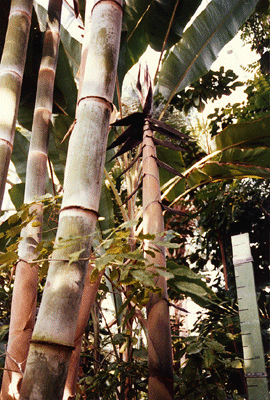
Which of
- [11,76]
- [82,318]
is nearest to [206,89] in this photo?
[11,76]

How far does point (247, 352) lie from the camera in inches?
57.9

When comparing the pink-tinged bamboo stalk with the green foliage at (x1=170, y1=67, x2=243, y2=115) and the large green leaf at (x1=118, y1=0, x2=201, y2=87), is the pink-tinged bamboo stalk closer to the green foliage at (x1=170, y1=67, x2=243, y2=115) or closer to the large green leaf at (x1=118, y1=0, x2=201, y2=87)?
the large green leaf at (x1=118, y1=0, x2=201, y2=87)

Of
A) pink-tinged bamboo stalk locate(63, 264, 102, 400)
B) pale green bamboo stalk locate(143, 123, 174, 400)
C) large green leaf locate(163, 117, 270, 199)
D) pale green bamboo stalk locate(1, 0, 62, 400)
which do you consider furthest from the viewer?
large green leaf locate(163, 117, 270, 199)

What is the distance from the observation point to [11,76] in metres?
1.48

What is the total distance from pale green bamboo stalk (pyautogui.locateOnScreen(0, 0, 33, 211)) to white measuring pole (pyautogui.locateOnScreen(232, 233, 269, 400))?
3.38ft

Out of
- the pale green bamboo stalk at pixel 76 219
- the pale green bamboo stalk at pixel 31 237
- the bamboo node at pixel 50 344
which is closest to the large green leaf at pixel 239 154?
the pale green bamboo stalk at pixel 31 237

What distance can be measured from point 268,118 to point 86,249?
6.68 feet

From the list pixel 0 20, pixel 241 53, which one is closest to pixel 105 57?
pixel 0 20

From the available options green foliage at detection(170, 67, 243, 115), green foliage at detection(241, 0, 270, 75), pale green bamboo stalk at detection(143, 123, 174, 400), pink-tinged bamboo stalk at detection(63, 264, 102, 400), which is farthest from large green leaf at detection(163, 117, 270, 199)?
green foliage at detection(241, 0, 270, 75)

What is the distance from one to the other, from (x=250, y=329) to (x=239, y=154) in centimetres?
141

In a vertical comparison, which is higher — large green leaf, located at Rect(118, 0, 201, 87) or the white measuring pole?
large green leaf, located at Rect(118, 0, 201, 87)

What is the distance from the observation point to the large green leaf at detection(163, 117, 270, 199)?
252 centimetres

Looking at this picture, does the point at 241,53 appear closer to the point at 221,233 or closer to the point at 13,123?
the point at 221,233

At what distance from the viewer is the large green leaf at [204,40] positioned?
3.03 meters
